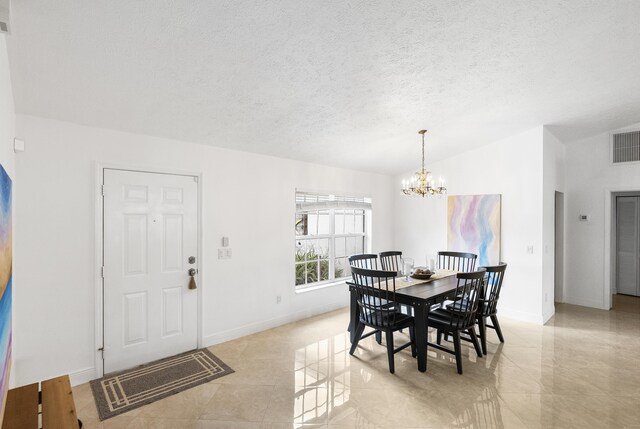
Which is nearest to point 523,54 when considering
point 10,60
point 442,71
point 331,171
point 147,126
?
point 442,71

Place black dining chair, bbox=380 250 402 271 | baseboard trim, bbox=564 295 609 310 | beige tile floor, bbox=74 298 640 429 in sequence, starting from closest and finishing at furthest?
beige tile floor, bbox=74 298 640 429 → black dining chair, bbox=380 250 402 271 → baseboard trim, bbox=564 295 609 310

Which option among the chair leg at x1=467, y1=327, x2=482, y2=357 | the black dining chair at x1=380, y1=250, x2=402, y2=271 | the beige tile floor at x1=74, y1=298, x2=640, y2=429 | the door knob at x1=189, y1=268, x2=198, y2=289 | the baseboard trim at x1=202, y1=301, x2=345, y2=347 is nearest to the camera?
the beige tile floor at x1=74, y1=298, x2=640, y2=429

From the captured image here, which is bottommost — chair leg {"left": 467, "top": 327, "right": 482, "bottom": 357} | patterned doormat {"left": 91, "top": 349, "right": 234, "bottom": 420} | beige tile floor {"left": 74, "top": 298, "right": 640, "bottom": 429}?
beige tile floor {"left": 74, "top": 298, "right": 640, "bottom": 429}

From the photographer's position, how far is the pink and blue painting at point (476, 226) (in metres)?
5.07

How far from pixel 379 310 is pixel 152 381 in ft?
7.34

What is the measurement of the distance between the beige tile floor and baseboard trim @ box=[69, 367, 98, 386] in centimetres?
9

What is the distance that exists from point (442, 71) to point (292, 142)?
1.88 metres

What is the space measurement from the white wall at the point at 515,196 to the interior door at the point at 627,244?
2898 mm

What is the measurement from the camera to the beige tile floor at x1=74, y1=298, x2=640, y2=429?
2.43m

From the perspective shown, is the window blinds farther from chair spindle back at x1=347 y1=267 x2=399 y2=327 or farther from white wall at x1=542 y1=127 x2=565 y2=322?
white wall at x1=542 y1=127 x2=565 y2=322

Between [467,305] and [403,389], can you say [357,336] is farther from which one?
[467,305]

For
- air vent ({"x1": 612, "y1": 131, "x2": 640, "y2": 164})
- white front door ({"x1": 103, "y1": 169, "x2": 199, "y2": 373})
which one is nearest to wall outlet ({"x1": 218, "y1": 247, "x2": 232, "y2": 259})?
white front door ({"x1": 103, "y1": 169, "x2": 199, "y2": 373})

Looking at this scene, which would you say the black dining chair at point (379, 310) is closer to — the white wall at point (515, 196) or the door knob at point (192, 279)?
the door knob at point (192, 279)

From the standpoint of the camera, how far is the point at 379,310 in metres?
3.26
